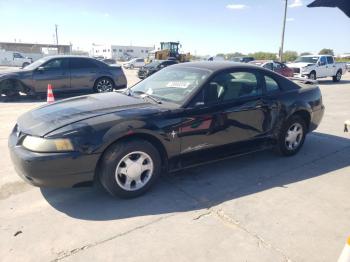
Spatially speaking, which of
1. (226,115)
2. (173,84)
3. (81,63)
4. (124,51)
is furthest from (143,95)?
(124,51)

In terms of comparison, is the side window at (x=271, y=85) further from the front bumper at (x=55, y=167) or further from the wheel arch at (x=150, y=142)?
the front bumper at (x=55, y=167)

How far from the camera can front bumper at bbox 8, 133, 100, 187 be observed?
312cm

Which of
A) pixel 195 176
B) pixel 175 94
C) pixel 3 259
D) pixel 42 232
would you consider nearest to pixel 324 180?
pixel 195 176

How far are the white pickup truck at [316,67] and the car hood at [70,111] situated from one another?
1686 cm

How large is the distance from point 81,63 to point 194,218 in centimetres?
902

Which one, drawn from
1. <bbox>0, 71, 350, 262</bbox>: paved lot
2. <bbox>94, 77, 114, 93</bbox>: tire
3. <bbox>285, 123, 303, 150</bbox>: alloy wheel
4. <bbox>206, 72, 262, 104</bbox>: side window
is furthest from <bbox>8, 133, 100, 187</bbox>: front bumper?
<bbox>94, 77, 114, 93</bbox>: tire

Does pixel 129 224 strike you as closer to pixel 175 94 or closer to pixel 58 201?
pixel 58 201

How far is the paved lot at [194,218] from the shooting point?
2.75 m

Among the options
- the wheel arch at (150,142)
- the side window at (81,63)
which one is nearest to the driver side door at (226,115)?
the wheel arch at (150,142)

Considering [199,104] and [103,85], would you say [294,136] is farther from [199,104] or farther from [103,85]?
[103,85]

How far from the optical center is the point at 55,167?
3.14 meters

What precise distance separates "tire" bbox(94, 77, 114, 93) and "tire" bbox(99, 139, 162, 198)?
8157mm

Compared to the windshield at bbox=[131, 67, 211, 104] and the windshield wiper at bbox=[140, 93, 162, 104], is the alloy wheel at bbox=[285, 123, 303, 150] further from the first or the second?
the windshield wiper at bbox=[140, 93, 162, 104]

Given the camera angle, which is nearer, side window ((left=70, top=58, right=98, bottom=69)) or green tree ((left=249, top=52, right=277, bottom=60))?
side window ((left=70, top=58, right=98, bottom=69))
